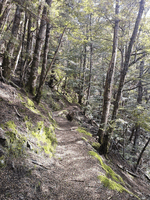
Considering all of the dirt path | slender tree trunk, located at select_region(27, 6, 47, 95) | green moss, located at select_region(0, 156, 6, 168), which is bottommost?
the dirt path

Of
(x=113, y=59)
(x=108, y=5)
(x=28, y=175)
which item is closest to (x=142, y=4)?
(x=108, y=5)

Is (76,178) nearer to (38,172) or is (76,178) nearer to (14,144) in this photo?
(38,172)

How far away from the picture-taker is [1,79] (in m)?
6.14

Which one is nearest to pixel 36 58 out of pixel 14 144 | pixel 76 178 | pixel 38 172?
pixel 14 144

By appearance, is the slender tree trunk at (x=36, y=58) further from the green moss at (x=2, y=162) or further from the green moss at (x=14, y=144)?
the green moss at (x=2, y=162)

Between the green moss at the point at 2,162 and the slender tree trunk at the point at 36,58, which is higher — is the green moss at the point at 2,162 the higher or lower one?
the lower one

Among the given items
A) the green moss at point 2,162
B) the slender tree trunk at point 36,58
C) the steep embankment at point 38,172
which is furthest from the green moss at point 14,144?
the slender tree trunk at point 36,58

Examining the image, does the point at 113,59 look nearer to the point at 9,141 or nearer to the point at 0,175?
the point at 9,141

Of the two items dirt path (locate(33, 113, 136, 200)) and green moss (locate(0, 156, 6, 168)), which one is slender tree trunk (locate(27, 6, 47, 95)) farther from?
green moss (locate(0, 156, 6, 168))

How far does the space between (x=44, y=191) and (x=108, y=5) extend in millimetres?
9509

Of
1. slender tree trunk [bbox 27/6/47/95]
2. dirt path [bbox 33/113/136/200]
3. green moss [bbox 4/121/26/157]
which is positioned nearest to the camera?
green moss [bbox 4/121/26/157]

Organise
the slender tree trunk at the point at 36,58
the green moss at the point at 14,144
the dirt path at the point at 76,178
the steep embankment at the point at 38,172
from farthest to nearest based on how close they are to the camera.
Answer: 1. the slender tree trunk at the point at 36,58
2. the dirt path at the point at 76,178
3. the green moss at the point at 14,144
4. the steep embankment at the point at 38,172

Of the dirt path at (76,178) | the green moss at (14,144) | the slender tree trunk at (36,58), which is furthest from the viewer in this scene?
the slender tree trunk at (36,58)

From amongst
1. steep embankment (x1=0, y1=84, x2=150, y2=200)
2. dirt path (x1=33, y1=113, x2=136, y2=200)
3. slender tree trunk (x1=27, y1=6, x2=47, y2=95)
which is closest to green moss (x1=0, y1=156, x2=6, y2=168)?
steep embankment (x1=0, y1=84, x2=150, y2=200)
